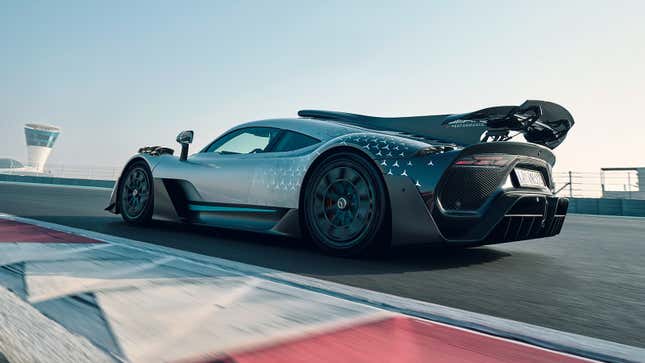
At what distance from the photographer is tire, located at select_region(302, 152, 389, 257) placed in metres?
3.12

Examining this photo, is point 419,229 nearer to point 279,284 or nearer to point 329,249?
point 329,249

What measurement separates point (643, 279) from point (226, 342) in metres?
2.64

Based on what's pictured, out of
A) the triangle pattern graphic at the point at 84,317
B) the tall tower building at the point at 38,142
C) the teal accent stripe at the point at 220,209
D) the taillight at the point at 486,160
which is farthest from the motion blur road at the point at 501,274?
the tall tower building at the point at 38,142

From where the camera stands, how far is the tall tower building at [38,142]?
15250cm

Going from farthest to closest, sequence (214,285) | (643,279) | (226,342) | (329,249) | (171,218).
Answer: (171,218) → (329,249) → (643,279) → (214,285) → (226,342)

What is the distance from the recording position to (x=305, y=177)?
3627 mm

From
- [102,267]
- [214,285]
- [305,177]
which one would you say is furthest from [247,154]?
[214,285]

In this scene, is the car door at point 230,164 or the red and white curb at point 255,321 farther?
the car door at point 230,164

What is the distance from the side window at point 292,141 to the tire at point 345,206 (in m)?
0.33

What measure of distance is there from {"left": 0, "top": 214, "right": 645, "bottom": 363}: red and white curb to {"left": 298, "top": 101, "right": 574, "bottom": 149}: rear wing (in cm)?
158

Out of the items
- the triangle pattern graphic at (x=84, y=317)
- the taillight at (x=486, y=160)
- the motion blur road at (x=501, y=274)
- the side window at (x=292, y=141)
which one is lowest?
the motion blur road at (x=501, y=274)

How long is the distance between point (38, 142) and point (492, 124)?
17772 cm

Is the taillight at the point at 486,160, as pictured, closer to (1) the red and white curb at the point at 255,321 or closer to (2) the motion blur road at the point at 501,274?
(2) the motion blur road at the point at 501,274

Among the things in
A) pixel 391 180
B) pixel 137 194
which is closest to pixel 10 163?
pixel 137 194
